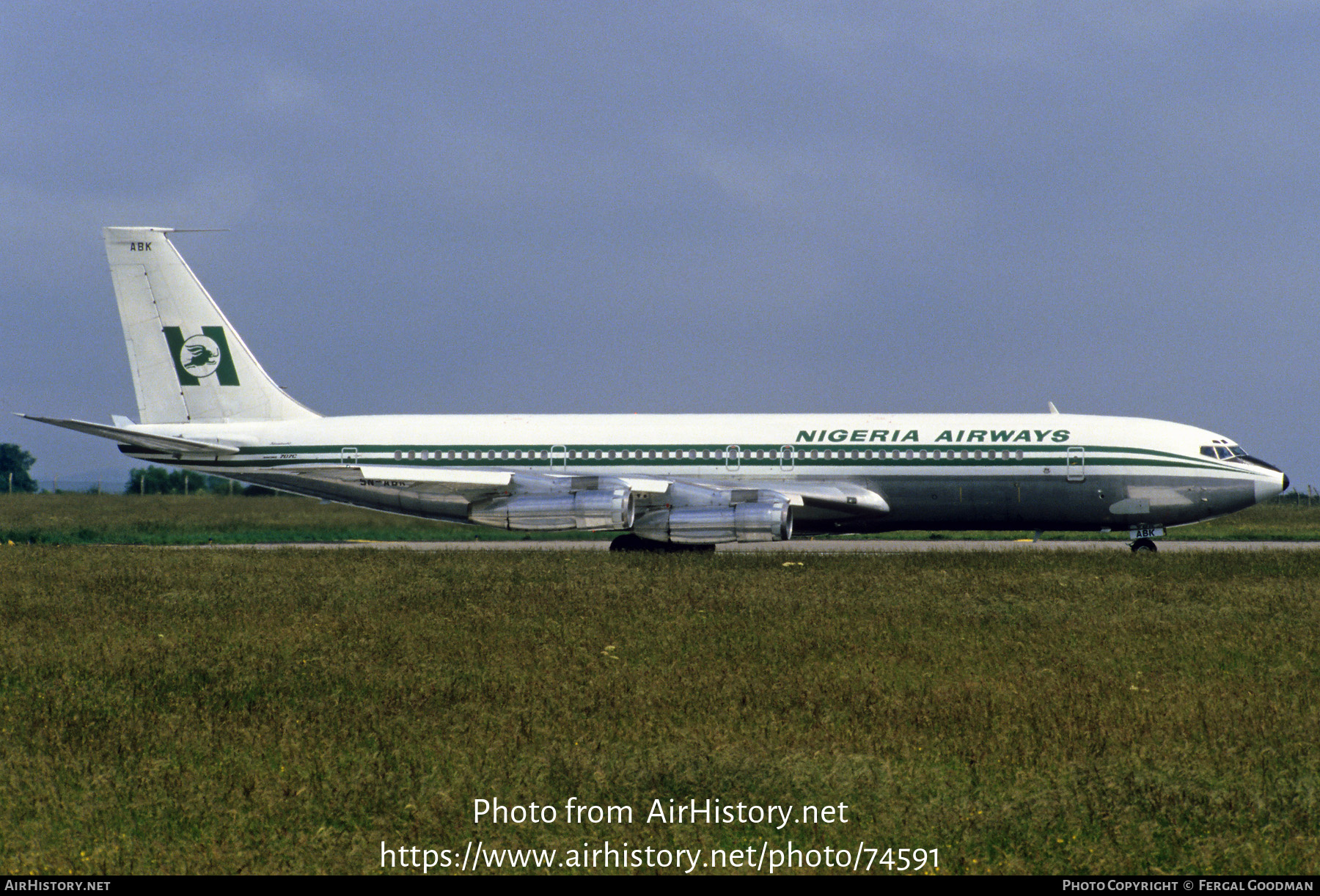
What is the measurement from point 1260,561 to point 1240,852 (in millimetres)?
20966

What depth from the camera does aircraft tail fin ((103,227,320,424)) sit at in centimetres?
3328

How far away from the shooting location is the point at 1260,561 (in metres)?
26.0

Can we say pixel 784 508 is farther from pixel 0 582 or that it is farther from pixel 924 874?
pixel 924 874

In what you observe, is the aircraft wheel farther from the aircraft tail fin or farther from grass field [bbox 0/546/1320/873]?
grass field [bbox 0/546/1320/873]

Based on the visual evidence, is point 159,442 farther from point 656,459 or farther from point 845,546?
point 845,546

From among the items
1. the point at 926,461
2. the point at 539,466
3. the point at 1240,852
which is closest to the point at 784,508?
the point at 926,461

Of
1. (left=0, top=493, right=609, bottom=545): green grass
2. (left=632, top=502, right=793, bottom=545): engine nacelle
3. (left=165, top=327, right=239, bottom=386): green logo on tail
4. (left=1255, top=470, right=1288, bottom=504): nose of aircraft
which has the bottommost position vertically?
(left=0, top=493, right=609, bottom=545): green grass

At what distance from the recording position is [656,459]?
31.9 meters

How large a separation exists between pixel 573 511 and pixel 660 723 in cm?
1898

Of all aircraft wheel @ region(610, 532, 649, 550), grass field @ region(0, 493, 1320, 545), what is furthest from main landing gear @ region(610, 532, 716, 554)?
grass field @ region(0, 493, 1320, 545)

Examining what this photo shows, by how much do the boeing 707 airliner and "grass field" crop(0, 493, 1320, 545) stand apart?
3.87 metres

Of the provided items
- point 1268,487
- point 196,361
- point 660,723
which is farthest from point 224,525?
point 660,723

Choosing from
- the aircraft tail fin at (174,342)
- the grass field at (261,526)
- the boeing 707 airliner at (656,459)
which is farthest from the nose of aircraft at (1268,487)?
the aircraft tail fin at (174,342)

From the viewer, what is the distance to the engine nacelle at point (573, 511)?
2930cm
